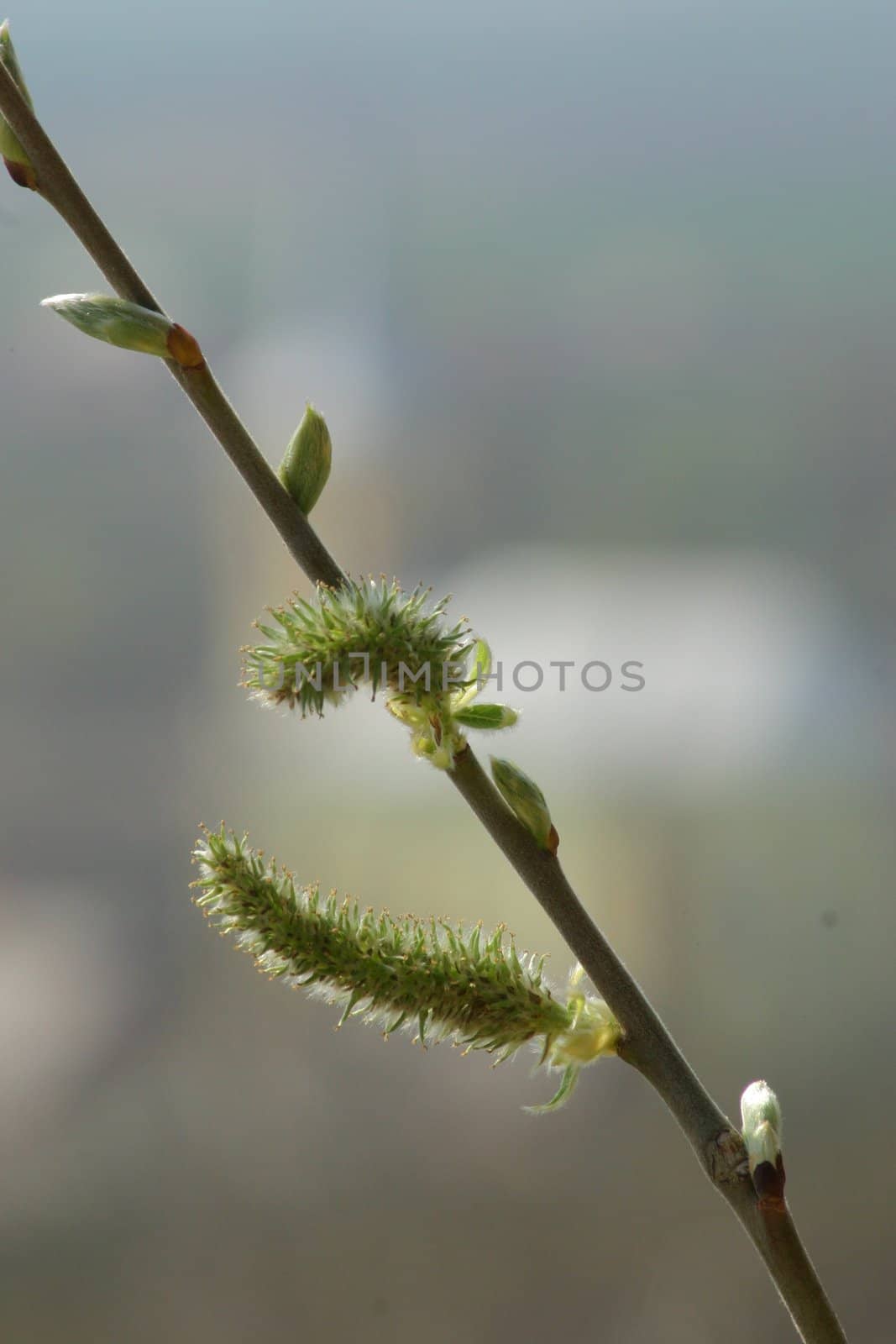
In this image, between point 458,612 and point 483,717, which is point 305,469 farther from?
point 458,612

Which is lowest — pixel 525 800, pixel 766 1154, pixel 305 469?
pixel 766 1154

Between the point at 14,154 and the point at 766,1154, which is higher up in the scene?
the point at 14,154

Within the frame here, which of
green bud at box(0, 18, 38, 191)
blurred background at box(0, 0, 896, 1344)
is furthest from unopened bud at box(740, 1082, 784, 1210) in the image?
blurred background at box(0, 0, 896, 1344)

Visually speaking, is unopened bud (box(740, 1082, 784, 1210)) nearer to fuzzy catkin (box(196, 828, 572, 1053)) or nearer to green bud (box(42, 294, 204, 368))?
fuzzy catkin (box(196, 828, 572, 1053))

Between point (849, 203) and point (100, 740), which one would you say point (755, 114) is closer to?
point (849, 203)

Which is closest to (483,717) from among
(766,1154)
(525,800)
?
(525,800)

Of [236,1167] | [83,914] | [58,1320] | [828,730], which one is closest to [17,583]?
[83,914]
